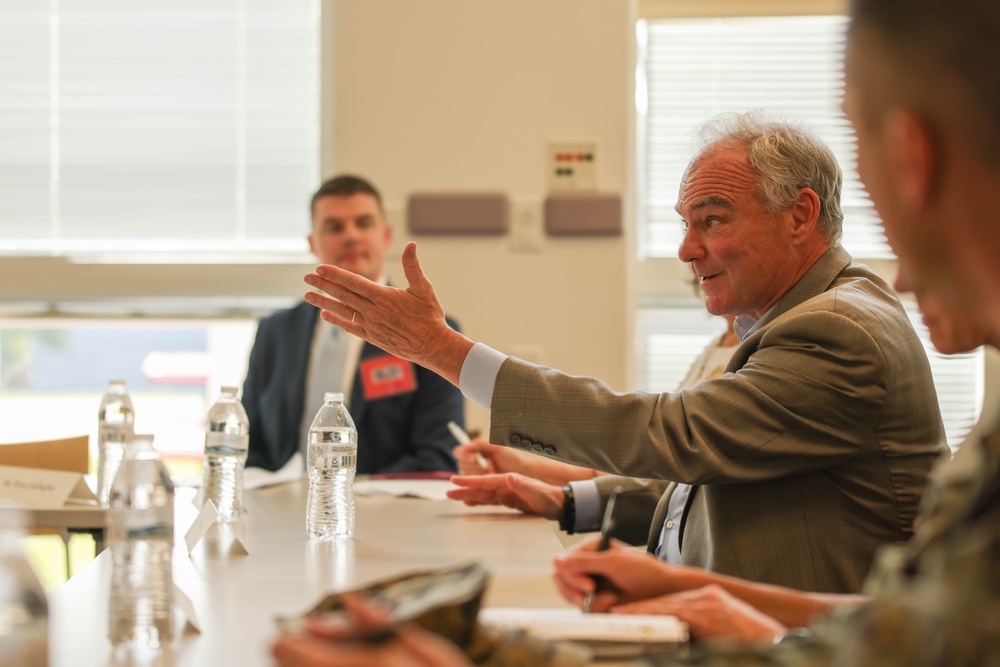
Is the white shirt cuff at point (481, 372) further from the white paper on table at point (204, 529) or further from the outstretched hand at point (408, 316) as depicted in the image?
the white paper on table at point (204, 529)

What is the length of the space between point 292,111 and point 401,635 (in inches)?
148

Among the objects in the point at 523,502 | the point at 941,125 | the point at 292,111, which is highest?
the point at 292,111

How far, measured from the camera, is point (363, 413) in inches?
139

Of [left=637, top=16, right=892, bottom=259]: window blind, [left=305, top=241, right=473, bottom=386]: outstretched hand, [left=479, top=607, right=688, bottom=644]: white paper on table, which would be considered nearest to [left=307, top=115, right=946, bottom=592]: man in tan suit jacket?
[left=305, top=241, right=473, bottom=386]: outstretched hand

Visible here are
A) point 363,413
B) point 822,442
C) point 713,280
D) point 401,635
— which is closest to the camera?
point 401,635

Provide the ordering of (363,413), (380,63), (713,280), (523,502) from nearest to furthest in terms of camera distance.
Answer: (713,280)
(523,502)
(363,413)
(380,63)

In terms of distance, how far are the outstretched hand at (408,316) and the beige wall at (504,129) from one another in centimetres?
211

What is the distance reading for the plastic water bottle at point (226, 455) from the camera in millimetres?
2367

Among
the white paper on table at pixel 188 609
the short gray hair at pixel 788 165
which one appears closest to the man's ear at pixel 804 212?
the short gray hair at pixel 788 165

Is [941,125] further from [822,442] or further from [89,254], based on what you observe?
[89,254]

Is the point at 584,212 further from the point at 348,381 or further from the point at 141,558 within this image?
the point at 141,558

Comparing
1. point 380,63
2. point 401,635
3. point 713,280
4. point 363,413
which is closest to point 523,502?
point 713,280

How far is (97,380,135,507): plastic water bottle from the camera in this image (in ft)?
8.28

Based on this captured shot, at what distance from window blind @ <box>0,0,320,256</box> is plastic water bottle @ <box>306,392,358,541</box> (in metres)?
2.10
